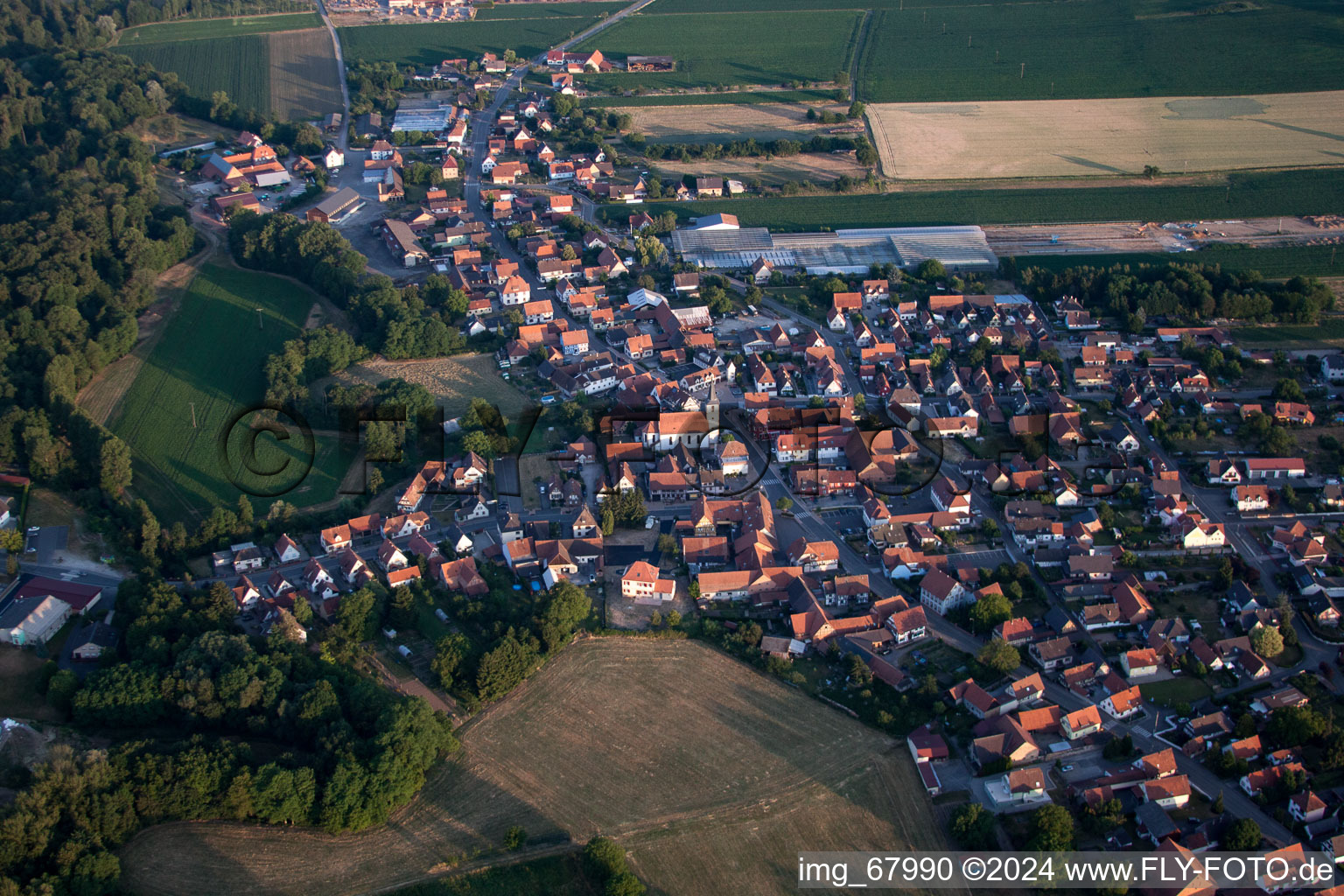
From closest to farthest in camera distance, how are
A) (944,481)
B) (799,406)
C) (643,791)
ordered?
(643,791), (944,481), (799,406)

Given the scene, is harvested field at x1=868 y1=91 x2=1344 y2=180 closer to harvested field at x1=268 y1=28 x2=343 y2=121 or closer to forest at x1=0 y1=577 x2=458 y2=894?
harvested field at x1=268 y1=28 x2=343 y2=121

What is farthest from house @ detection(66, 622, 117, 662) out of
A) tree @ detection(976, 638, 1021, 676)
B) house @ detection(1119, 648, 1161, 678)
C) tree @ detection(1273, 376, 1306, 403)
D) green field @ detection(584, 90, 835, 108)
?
green field @ detection(584, 90, 835, 108)

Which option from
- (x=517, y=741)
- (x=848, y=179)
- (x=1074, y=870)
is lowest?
(x=517, y=741)

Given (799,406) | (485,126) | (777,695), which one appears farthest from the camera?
(485,126)

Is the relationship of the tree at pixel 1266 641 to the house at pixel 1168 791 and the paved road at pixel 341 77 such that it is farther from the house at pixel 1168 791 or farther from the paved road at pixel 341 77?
the paved road at pixel 341 77

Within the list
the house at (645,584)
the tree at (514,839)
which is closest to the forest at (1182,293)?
the house at (645,584)

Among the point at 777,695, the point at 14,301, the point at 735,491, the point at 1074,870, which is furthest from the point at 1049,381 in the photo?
the point at 14,301

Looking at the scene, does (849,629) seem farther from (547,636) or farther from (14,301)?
(14,301)
